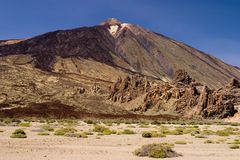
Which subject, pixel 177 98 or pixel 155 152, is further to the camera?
pixel 177 98

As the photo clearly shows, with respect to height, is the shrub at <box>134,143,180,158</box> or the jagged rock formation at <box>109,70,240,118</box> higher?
the jagged rock formation at <box>109,70,240,118</box>

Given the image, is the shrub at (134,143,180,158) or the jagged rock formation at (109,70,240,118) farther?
the jagged rock formation at (109,70,240,118)

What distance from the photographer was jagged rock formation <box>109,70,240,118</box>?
288 ft

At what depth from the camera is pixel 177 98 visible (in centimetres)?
9644

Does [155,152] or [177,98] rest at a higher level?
[177,98]

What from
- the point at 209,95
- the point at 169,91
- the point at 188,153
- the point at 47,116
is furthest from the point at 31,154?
the point at 169,91

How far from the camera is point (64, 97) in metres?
113

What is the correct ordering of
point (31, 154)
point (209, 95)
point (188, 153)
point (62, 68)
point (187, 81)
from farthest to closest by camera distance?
point (62, 68) < point (187, 81) < point (209, 95) < point (188, 153) < point (31, 154)

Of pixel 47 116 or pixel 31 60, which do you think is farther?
pixel 31 60

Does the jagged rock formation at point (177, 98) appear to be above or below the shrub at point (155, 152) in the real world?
above

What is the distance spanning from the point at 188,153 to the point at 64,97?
306ft

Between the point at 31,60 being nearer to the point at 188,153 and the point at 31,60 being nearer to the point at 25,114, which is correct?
the point at 25,114

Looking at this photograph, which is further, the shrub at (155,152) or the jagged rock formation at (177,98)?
the jagged rock formation at (177,98)

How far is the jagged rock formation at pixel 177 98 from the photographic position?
288ft
